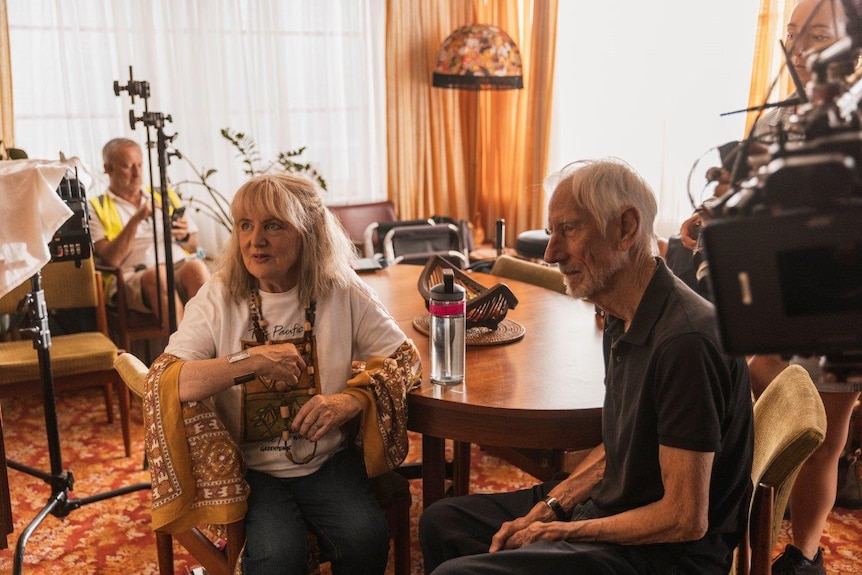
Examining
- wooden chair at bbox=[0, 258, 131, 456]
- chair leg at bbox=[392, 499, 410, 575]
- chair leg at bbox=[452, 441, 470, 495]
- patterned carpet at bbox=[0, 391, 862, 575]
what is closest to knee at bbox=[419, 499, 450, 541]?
chair leg at bbox=[392, 499, 410, 575]

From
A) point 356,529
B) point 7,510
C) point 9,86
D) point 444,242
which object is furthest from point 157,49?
point 356,529

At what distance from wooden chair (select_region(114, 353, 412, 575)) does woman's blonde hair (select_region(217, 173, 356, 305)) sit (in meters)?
0.33

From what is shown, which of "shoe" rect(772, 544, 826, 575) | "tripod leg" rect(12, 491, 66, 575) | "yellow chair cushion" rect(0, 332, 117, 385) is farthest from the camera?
"yellow chair cushion" rect(0, 332, 117, 385)

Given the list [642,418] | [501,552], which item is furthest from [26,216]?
[642,418]

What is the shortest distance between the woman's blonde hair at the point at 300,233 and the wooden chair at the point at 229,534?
1.08 feet

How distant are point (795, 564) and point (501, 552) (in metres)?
1.10

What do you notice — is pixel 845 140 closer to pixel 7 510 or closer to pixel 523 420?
pixel 523 420

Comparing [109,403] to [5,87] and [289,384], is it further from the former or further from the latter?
[289,384]

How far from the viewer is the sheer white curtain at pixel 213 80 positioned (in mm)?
4102

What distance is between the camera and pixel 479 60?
4.55 metres

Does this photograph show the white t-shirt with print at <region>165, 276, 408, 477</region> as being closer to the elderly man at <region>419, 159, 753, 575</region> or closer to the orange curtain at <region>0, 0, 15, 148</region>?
the elderly man at <region>419, 159, 753, 575</region>

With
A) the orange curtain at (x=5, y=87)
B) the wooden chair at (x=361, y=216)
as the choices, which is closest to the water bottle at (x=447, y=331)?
the wooden chair at (x=361, y=216)

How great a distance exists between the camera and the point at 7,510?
253 centimetres

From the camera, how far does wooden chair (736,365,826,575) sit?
141cm
